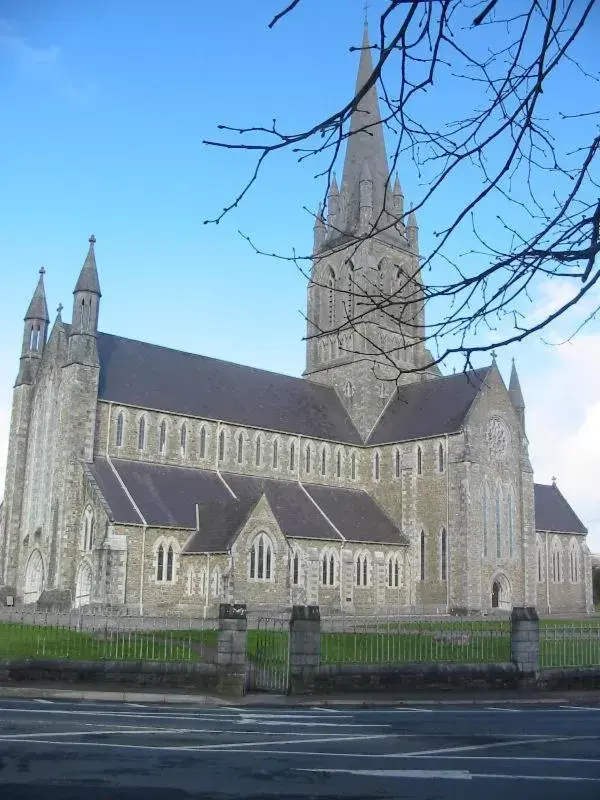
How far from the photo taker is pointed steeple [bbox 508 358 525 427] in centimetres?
5359

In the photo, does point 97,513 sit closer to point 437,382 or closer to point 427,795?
point 437,382

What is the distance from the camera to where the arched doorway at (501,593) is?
47.4 meters

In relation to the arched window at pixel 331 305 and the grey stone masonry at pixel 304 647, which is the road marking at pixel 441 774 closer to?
the grey stone masonry at pixel 304 647

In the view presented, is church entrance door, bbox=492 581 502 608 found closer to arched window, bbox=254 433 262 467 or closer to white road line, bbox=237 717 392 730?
arched window, bbox=254 433 262 467

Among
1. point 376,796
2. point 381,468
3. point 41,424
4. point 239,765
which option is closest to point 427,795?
point 376,796

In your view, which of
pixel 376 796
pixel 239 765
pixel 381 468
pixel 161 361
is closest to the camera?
pixel 376 796

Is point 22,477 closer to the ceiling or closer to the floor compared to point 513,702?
closer to the ceiling

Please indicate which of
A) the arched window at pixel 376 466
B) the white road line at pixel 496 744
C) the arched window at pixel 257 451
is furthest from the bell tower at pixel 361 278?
the white road line at pixel 496 744

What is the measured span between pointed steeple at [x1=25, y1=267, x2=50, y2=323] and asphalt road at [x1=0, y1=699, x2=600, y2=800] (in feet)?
112

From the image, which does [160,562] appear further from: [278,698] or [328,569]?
[278,698]

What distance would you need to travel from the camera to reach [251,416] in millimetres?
48062

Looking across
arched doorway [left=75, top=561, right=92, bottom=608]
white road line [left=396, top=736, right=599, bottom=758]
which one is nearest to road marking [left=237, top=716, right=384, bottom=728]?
white road line [left=396, top=736, right=599, bottom=758]

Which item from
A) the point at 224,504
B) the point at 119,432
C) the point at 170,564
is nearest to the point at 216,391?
the point at 119,432

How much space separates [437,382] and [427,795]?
46.4 meters
